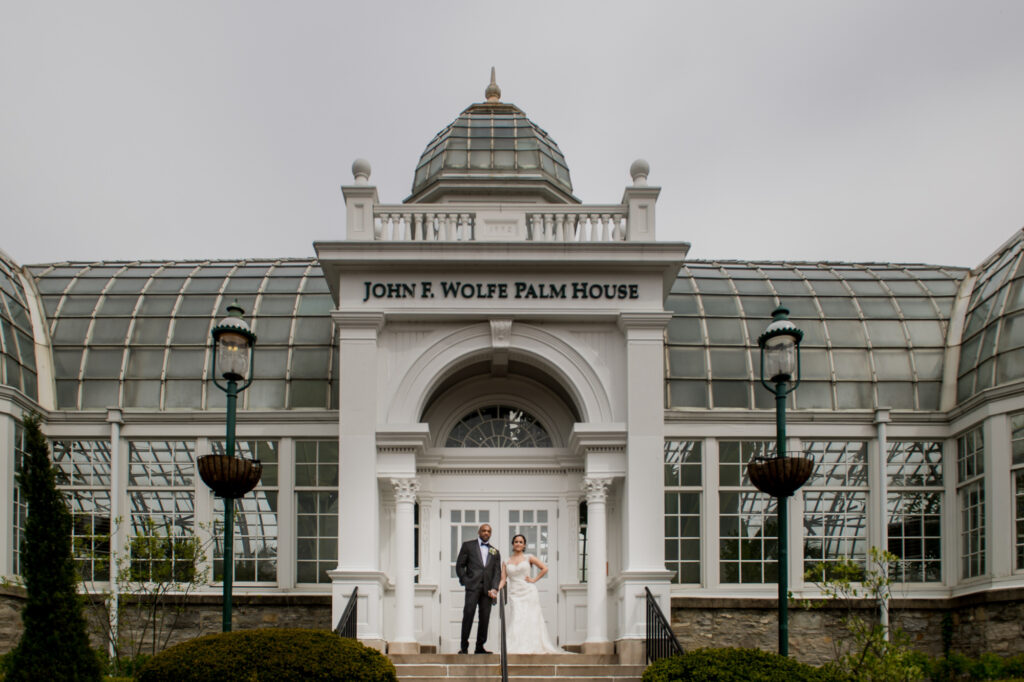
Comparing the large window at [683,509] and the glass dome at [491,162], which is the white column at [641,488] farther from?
the glass dome at [491,162]

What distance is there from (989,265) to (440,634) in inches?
486

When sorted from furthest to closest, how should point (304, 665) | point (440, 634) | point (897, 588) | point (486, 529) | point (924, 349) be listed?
point (924, 349)
point (897, 588)
point (440, 634)
point (486, 529)
point (304, 665)

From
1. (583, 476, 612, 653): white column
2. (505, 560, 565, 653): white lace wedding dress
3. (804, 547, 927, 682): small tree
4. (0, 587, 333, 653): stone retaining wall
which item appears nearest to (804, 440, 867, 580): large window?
(804, 547, 927, 682): small tree

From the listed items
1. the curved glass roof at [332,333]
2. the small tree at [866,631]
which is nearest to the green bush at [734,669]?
the small tree at [866,631]

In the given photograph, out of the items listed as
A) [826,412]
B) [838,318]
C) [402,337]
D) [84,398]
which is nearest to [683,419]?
[826,412]

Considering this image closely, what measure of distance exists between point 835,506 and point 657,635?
584 centimetres

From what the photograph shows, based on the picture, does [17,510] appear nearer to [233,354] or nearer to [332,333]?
[332,333]

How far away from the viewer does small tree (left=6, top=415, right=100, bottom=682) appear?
1223cm

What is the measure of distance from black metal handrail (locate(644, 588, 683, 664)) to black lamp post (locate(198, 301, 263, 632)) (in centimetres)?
542

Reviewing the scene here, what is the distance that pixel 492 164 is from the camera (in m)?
23.7

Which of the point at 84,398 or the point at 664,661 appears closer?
the point at 664,661

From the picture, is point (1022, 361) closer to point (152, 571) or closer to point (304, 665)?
point (304, 665)

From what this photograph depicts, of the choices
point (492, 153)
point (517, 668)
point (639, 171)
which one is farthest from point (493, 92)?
point (517, 668)

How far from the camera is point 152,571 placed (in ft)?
58.3
